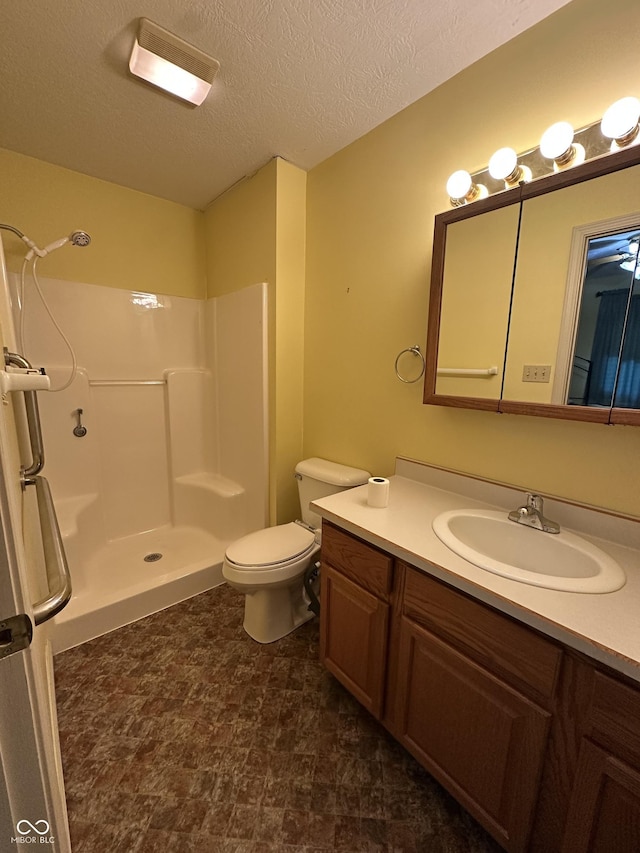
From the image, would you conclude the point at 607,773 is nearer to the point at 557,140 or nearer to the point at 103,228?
the point at 557,140

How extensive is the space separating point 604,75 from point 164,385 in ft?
8.42

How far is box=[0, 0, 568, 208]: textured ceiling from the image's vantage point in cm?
109

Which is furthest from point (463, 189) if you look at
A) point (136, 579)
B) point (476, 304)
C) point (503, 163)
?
point (136, 579)

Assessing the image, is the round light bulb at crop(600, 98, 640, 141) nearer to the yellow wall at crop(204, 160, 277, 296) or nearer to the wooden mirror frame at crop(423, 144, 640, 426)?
the wooden mirror frame at crop(423, 144, 640, 426)

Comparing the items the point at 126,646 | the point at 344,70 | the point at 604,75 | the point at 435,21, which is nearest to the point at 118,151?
the point at 344,70

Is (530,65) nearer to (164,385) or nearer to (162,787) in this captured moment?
(164,385)

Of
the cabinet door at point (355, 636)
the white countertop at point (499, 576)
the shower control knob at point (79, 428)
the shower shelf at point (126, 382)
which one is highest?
the shower shelf at point (126, 382)

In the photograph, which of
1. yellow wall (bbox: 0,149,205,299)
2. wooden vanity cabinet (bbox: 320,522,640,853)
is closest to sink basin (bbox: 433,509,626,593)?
A: wooden vanity cabinet (bbox: 320,522,640,853)

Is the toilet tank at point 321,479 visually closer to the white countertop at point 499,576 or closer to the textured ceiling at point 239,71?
the white countertop at point 499,576

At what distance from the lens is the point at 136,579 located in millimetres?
2080

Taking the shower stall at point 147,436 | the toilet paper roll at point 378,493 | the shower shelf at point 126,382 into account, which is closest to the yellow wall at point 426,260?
the toilet paper roll at point 378,493

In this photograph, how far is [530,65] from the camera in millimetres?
1135

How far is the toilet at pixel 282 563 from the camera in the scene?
1.59 metres

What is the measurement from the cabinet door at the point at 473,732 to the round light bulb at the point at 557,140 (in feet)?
4.78
